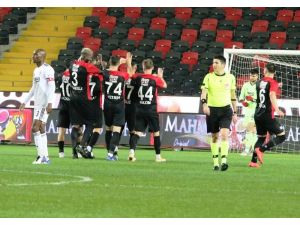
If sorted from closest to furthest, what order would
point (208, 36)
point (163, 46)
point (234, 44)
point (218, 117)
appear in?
point (218, 117) < point (234, 44) < point (208, 36) < point (163, 46)

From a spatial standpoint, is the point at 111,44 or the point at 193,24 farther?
the point at 193,24

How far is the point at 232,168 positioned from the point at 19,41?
68.5 ft

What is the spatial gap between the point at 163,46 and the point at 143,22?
1977 millimetres

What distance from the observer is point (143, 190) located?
12492 mm

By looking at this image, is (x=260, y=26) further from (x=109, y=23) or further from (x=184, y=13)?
(x=109, y=23)

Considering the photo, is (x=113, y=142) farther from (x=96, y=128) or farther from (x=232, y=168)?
(x=232, y=168)

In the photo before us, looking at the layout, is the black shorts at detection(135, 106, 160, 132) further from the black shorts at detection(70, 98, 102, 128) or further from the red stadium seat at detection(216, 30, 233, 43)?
the red stadium seat at detection(216, 30, 233, 43)

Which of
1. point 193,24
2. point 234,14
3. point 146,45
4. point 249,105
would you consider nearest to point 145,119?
point 249,105

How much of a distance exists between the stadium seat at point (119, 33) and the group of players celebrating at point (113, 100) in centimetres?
1457

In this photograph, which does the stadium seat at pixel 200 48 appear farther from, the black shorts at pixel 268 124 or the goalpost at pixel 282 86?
the black shorts at pixel 268 124

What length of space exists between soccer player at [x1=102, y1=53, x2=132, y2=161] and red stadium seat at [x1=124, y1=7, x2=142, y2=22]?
16660 millimetres

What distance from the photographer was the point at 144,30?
117 feet

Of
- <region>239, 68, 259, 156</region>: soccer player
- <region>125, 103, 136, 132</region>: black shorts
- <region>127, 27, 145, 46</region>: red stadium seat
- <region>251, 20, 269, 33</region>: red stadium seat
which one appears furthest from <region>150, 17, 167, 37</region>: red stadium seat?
<region>125, 103, 136, 132</region>: black shorts
